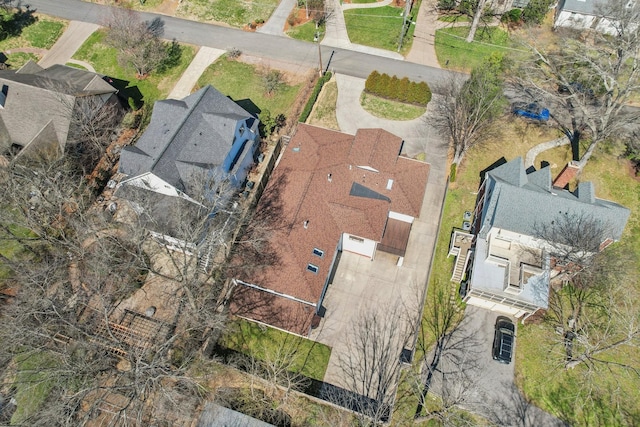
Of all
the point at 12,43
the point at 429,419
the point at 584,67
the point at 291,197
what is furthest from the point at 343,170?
the point at 12,43

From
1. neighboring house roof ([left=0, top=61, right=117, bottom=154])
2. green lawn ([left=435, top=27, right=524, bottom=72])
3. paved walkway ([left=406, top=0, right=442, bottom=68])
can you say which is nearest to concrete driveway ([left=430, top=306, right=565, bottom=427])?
green lawn ([left=435, top=27, right=524, bottom=72])

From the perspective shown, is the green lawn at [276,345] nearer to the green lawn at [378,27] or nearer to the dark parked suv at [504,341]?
the dark parked suv at [504,341]

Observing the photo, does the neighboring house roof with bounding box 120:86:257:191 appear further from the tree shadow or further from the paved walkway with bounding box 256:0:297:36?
the tree shadow

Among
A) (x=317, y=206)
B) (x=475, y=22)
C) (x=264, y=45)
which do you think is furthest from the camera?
(x=264, y=45)

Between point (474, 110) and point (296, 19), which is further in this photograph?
point (296, 19)

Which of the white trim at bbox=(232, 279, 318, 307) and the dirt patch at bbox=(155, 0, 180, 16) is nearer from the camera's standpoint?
the white trim at bbox=(232, 279, 318, 307)

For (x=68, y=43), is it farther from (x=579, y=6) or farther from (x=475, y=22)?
(x=579, y=6)

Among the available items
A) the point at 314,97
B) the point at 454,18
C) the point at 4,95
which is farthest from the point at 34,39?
the point at 454,18
